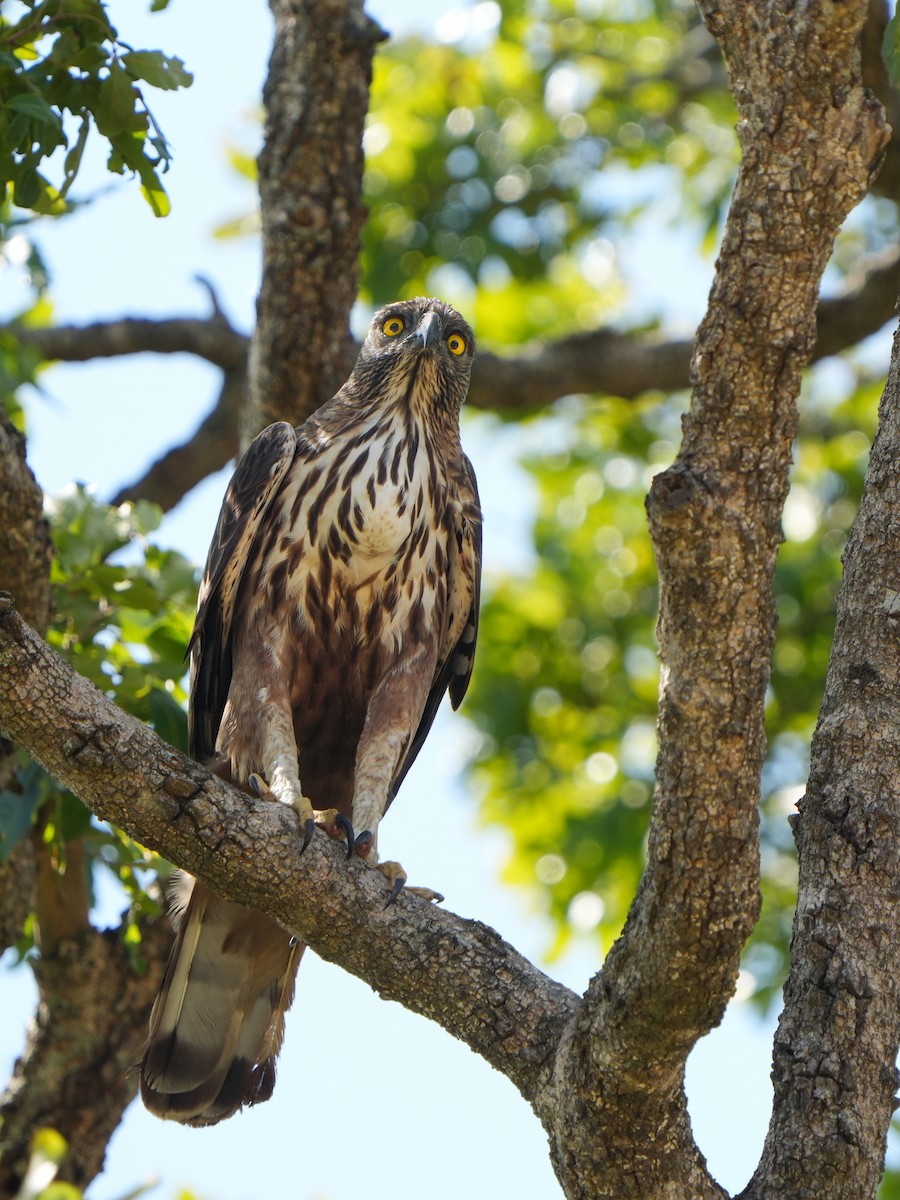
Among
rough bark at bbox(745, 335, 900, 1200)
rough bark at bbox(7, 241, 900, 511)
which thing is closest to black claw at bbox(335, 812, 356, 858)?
rough bark at bbox(745, 335, 900, 1200)

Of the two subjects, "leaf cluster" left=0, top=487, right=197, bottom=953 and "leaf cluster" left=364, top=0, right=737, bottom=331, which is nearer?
"leaf cluster" left=0, top=487, right=197, bottom=953

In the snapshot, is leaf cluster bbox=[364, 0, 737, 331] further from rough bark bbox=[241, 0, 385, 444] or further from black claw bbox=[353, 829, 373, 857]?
black claw bbox=[353, 829, 373, 857]

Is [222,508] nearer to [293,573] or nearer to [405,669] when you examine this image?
[293,573]

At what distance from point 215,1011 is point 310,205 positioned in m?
2.85

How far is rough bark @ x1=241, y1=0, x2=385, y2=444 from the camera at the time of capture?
17.8 feet

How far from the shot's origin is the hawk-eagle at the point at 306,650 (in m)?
4.57

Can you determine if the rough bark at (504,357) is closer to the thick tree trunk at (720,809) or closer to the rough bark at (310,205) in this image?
the rough bark at (310,205)

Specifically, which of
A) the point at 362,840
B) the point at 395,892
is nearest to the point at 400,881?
the point at 395,892

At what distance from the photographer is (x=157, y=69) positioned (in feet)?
12.8

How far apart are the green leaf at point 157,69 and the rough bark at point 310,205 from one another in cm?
149

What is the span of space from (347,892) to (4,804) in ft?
4.54

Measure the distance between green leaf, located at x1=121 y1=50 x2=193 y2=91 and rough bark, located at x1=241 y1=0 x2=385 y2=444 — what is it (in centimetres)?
149

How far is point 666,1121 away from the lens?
123 inches

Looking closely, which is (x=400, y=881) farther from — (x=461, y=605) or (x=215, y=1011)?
Result: (x=461, y=605)
